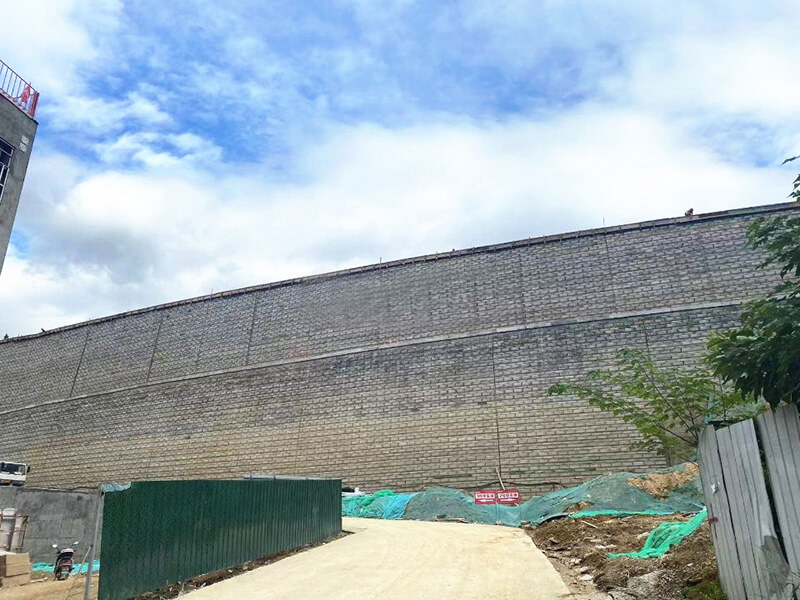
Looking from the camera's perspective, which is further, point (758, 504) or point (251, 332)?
point (251, 332)

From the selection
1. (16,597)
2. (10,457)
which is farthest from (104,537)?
(10,457)

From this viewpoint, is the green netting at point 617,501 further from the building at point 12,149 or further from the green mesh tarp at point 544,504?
the building at point 12,149

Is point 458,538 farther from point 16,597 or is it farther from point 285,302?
point 285,302

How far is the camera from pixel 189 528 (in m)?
8.58

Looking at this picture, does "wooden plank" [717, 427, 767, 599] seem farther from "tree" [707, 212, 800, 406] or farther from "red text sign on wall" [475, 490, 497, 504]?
"red text sign on wall" [475, 490, 497, 504]

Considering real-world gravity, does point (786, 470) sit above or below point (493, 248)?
below

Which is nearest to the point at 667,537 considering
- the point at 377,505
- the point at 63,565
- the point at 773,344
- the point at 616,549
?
the point at 616,549

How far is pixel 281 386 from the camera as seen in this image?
86.0 feet

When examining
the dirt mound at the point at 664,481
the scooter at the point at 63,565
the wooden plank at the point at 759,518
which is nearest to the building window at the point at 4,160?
the scooter at the point at 63,565

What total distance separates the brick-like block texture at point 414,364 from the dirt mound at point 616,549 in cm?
697

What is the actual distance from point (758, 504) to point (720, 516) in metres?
1.00

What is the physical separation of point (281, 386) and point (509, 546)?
1641 centimetres

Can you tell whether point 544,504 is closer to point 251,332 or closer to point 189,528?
point 189,528

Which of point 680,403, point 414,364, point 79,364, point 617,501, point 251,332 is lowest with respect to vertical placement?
point 617,501
